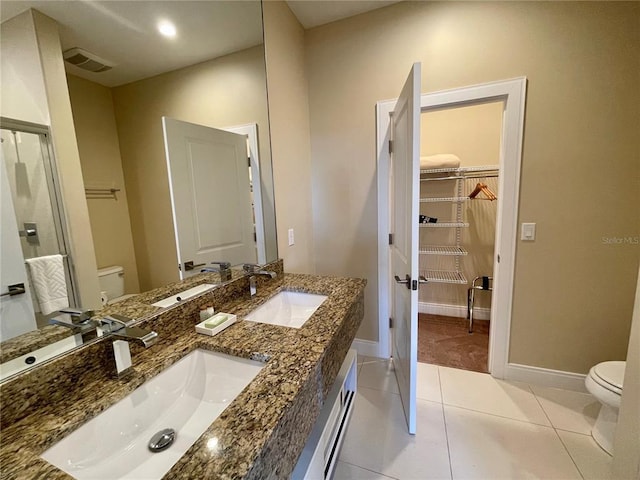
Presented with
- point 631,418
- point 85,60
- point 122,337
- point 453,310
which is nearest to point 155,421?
point 122,337

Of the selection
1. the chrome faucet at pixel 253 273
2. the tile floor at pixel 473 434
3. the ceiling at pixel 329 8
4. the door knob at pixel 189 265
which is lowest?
the tile floor at pixel 473 434

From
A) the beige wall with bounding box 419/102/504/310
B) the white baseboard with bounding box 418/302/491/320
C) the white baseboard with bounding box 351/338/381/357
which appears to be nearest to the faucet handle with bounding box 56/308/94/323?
the white baseboard with bounding box 351/338/381/357

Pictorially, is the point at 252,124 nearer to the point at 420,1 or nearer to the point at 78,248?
the point at 78,248

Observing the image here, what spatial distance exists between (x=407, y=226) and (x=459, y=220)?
64.2 inches

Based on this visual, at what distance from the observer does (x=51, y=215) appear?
66 cm

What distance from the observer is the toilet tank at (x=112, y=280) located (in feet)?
2.61

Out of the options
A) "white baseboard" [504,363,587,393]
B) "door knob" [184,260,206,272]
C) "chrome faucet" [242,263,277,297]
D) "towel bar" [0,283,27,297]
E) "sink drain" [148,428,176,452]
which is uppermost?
"towel bar" [0,283,27,297]

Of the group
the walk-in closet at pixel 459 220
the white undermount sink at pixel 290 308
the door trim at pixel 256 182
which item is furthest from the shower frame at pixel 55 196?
the walk-in closet at pixel 459 220

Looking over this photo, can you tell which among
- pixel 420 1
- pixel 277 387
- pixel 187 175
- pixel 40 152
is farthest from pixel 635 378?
pixel 420 1

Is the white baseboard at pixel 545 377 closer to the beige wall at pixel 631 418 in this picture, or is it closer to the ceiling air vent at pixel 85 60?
the beige wall at pixel 631 418

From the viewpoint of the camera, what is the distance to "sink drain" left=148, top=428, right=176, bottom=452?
65 centimetres

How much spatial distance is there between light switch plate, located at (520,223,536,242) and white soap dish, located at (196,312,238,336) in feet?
6.11

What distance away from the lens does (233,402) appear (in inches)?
24.5

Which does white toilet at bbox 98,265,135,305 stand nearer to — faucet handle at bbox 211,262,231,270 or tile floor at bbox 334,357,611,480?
faucet handle at bbox 211,262,231,270
